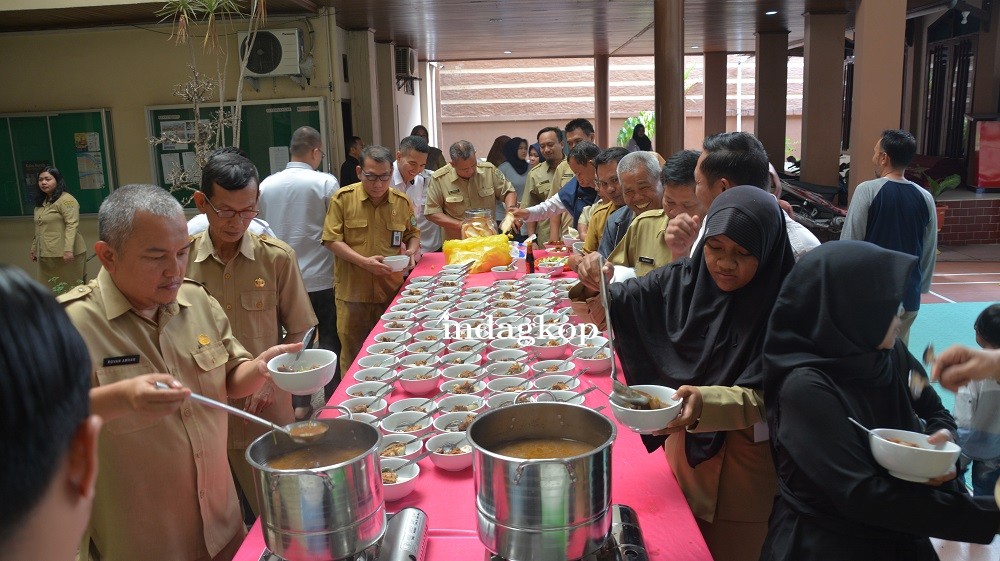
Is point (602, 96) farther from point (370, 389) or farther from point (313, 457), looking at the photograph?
point (313, 457)

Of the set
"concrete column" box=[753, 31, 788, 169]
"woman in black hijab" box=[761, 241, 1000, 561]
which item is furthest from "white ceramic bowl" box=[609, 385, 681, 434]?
"concrete column" box=[753, 31, 788, 169]

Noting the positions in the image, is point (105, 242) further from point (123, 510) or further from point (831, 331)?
point (831, 331)

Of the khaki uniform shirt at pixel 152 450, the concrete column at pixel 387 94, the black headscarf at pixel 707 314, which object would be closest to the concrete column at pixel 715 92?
the concrete column at pixel 387 94

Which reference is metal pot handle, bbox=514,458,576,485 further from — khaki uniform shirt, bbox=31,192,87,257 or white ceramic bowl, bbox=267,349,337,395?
khaki uniform shirt, bbox=31,192,87,257

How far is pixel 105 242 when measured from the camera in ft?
5.76

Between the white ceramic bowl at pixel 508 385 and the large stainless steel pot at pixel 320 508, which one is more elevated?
the large stainless steel pot at pixel 320 508

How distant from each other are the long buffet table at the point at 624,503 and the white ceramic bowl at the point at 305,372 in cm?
Result: 35

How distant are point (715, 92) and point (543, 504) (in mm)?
14288

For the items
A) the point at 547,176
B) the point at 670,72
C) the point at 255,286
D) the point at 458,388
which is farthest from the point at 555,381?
the point at 547,176

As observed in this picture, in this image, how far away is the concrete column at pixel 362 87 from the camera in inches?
331

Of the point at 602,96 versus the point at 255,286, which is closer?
the point at 255,286

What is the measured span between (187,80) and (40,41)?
158 centimetres

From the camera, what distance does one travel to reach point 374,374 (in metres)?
2.52

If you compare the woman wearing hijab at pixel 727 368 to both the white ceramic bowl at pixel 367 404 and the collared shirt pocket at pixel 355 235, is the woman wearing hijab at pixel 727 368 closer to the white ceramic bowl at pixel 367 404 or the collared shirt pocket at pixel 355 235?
the white ceramic bowl at pixel 367 404
